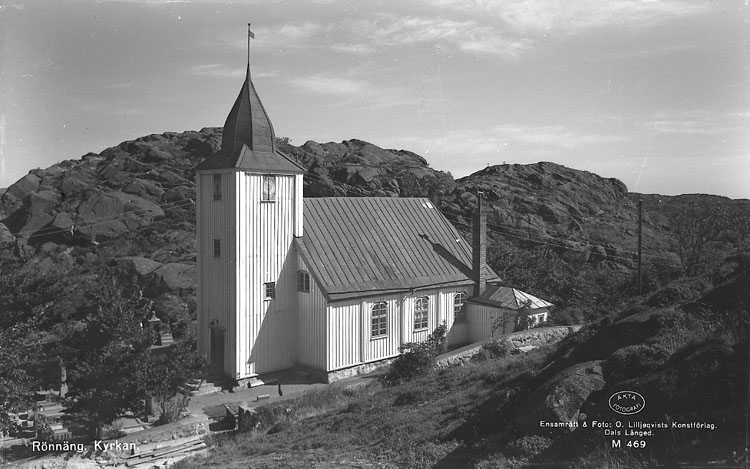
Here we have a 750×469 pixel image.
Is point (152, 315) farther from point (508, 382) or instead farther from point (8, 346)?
point (508, 382)

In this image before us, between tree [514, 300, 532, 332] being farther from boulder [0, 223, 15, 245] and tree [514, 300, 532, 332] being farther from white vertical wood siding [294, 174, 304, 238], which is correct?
boulder [0, 223, 15, 245]

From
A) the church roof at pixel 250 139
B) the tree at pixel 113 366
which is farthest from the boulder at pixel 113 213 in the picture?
the tree at pixel 113 366

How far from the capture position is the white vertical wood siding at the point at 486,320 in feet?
75.8

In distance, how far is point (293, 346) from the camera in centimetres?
2073

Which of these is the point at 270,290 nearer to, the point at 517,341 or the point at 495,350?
the point at 495,350

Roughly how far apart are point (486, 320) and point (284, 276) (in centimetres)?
901

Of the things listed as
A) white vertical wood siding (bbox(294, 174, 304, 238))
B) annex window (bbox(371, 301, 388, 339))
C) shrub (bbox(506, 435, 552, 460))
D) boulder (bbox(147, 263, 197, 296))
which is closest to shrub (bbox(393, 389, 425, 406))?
shrub (bbox(506, 435, 552, 460))

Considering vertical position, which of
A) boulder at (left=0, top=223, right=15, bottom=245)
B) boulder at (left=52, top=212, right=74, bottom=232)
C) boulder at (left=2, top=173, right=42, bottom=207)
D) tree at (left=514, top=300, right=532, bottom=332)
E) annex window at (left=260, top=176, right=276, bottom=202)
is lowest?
tree at (left=514, top=300, right=532, bottom=332)

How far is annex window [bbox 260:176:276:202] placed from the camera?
1962 centimetres

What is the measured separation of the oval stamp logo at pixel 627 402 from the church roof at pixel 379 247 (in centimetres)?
1241

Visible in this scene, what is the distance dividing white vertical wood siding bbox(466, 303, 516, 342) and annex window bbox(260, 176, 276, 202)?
33.1ft

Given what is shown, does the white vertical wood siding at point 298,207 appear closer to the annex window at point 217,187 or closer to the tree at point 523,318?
the annex window at point 217,187

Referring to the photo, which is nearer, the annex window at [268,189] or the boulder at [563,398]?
the boulder at [563,398]

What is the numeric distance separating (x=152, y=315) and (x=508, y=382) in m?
14.0
